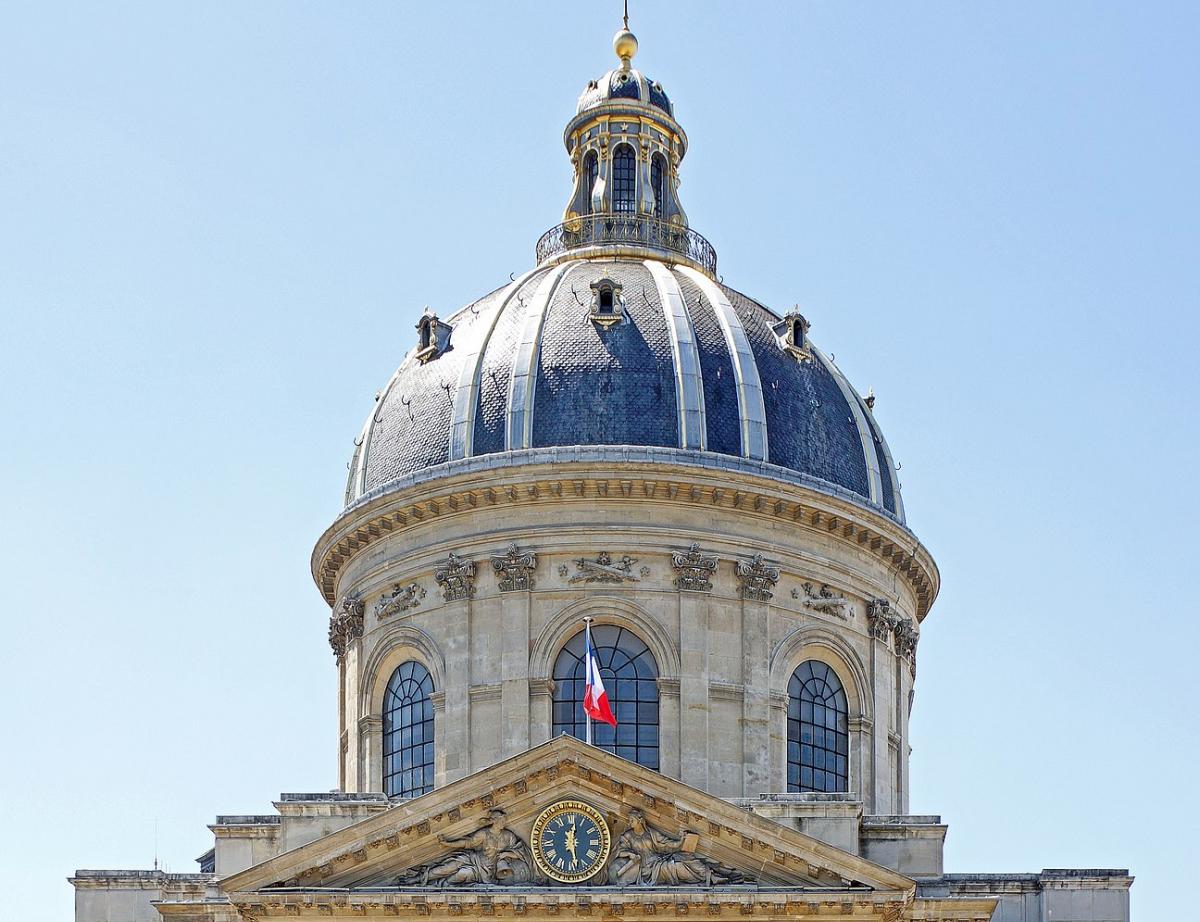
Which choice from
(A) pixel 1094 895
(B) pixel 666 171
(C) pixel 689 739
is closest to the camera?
(A) pixel 1094 895

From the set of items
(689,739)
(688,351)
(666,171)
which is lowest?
(689,739)

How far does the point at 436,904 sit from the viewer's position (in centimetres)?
5012

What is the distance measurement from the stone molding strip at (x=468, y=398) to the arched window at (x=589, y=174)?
4779 millimetres

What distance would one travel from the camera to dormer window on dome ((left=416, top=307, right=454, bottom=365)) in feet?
212

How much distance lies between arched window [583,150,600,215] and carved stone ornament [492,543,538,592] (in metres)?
11.8

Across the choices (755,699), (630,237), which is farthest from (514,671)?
(630,237)

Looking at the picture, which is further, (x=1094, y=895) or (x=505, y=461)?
(x=505, y=461)

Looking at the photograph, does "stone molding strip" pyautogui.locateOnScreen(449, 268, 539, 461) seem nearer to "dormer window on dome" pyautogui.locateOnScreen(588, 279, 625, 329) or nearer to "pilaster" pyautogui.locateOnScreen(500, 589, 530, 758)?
"dormer window on dome" pyautogui.locateOnScreen(588, 279, 625, 329)

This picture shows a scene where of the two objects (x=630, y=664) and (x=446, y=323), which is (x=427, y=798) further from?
(x=446, y=323)

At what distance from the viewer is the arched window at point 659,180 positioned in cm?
6812

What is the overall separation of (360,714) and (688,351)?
11.0 m

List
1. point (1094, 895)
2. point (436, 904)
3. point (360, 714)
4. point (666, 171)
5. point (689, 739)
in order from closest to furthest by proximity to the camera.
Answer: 1. point (436, 904)
2. point (1094, 895)
3. point (689, 739)
4. point (360, 714)
5. point (666, 171)

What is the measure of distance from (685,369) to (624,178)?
27.4 feet

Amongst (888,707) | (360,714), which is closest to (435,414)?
(360,714)
